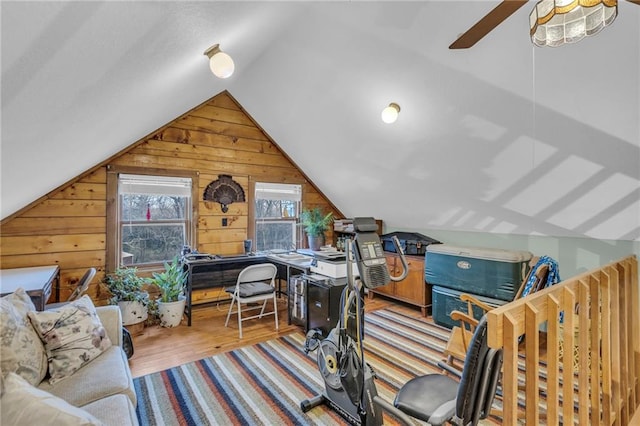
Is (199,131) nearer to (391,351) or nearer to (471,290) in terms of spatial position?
(391,351)

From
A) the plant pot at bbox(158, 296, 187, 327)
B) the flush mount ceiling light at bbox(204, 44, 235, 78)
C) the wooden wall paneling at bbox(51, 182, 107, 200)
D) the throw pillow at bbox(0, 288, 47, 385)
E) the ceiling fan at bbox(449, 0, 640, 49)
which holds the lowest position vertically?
the plant pot at bbox(158, 296, 187, 327)

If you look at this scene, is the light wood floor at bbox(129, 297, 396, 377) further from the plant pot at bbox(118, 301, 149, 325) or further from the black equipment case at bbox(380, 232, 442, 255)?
the black equipment case at bbox(380, 232, 442, 255)

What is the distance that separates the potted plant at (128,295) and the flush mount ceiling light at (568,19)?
392 centimetres

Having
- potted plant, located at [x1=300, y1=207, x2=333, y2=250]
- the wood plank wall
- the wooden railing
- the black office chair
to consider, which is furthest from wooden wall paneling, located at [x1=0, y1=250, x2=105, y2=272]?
the wooden railing

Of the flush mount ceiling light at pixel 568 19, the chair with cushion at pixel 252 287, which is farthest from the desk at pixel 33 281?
the flush mount ceiling light at pixel 568 19

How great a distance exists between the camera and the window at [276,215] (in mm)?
4664

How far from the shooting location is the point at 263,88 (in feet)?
12.1

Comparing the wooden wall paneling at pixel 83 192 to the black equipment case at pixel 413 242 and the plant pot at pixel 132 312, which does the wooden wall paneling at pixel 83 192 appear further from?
the black equipment case at pixel 413 242

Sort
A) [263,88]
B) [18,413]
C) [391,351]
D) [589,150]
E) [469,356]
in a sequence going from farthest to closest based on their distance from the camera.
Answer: [263,88], [391,351], [589,150], [469,356], [18,413]

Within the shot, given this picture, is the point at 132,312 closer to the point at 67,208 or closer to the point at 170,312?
the point at 170,312

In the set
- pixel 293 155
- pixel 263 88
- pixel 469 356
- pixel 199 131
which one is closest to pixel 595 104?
pixel 469 356

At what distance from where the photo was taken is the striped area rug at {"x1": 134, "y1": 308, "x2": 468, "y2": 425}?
2.01 meters

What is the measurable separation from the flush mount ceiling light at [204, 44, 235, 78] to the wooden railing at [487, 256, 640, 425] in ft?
7.05

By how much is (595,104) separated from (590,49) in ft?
1.28
